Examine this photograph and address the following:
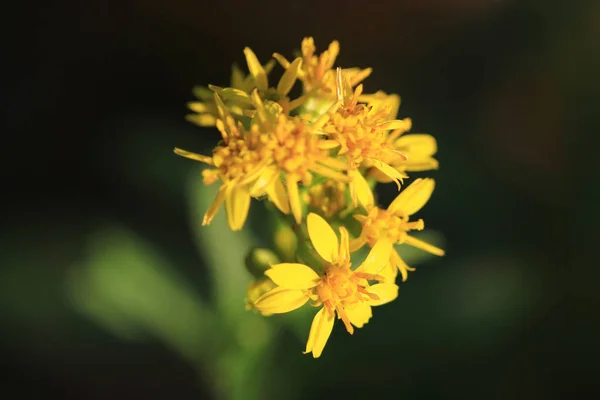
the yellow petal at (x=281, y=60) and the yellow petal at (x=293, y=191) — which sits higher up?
the yellow petal at (x=281, y=60)

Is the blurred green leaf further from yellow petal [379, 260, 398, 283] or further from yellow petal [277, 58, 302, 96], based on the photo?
yellow petal [277, 58, 302, 96]

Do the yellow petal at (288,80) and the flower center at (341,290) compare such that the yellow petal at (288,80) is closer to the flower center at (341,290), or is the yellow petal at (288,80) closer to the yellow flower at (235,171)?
the yellow flower at (235,171)

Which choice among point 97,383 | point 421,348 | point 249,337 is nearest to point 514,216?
point 421,348

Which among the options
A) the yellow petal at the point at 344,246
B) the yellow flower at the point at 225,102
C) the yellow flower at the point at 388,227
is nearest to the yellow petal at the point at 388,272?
the yellow flower at the point at 388,227

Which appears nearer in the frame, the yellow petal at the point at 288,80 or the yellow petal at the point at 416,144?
the yellow petal at the point at 288,80

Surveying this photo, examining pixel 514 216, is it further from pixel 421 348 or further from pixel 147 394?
pixel 147 394

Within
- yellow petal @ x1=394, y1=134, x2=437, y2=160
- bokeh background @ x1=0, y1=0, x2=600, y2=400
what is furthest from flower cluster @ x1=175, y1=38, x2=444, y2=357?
bokeh background @ x1=0, y1=0, x2=600, y2=400

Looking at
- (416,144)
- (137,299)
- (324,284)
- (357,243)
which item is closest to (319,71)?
(416,144)
